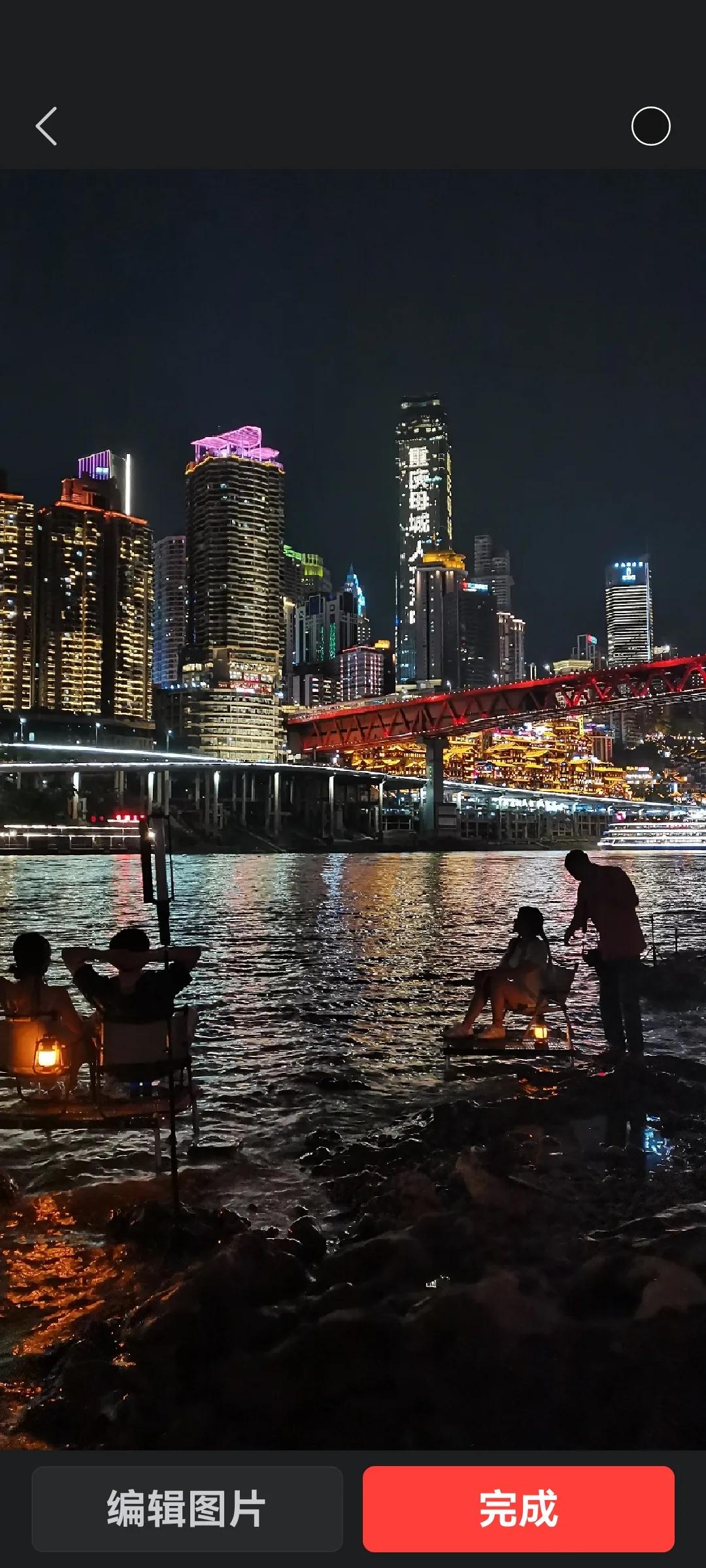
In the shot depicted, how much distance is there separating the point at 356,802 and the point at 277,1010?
118126 millimetres

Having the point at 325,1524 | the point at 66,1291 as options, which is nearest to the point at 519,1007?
the point at 66,1291

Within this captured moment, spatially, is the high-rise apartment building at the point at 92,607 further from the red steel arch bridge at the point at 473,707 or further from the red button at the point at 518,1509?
the red button at the point at 518,1509

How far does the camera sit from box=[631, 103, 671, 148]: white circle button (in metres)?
2.73

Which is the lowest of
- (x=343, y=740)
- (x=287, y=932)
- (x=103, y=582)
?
(x=287, y=932)

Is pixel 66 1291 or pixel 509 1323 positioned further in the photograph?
pixel 66 1291

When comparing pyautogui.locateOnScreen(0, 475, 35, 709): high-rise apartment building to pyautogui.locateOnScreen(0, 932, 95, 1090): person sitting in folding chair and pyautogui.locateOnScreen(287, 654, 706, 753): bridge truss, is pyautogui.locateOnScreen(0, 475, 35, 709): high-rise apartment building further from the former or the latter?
pyautogui.locateOnScreen(0, 932, 95, 1090): person sitting in folding chair

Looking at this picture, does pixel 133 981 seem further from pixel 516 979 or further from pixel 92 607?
pixel 92 607

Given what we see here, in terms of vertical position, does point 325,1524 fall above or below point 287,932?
above

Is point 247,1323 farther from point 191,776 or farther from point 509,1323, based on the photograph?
point 191,776

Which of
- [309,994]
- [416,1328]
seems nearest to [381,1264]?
[416,1328]

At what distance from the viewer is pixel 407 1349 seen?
344cm

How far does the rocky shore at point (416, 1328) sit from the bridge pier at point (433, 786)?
302 ft

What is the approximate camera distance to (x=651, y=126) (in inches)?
108

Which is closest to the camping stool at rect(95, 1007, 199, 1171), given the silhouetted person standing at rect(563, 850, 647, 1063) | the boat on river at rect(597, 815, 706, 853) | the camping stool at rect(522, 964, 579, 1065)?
the silhouetted person standing at rect(563, 850, 647, 1063)
